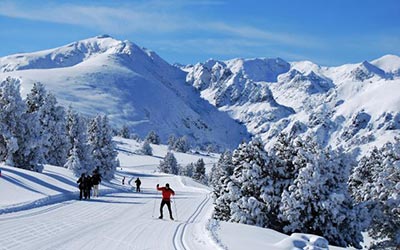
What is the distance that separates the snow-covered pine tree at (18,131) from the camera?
46.0m

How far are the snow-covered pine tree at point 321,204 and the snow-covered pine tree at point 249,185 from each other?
1.66 m

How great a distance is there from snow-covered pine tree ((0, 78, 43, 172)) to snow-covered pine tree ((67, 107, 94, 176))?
429 inches

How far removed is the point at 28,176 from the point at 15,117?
12.6 metres

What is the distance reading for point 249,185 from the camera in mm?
34188

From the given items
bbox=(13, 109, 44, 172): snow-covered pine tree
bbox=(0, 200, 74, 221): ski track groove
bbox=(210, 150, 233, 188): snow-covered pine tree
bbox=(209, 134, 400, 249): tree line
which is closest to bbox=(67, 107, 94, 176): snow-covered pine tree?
bbox=(13, 109, 44, 172): snow-covered pine tree

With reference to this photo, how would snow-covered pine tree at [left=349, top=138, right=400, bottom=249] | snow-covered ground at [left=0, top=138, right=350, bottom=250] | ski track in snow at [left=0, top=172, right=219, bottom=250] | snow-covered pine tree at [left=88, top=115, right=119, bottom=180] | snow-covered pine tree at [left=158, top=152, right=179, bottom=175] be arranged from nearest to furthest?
ski track in snow at [left=0, top=172, right=219, bottom=250] → snow-covered ground at [left=0, top=138, right=350, bottom=250] → snow-covered pine tree at [left=349, top=138, right=400, bottom=249] → snow-covered pine tree at [left=88, top=115, right=119, bottom=180] → snow-covered pine tree at [left=158, top=152, right=179, bottom=175]

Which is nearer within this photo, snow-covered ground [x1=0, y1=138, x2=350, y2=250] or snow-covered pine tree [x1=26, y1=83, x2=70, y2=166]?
snow-covered ground [x1=0, y1=138, x2=350, y2=250]

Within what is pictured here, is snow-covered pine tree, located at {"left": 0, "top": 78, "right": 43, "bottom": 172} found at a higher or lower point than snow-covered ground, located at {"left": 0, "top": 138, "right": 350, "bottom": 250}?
higher

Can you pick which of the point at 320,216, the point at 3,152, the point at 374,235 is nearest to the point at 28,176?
the point at 3,152

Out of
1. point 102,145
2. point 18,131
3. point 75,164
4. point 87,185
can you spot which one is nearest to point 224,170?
point 75,164

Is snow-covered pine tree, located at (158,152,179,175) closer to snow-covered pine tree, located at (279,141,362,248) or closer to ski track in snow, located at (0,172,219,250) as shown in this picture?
snow-covered pine tree, located at (279,141,362,248)

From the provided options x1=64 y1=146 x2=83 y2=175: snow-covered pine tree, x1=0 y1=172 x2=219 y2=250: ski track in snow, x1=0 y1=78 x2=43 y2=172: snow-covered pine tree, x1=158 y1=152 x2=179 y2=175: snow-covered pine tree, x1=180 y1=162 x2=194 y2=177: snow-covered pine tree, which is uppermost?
x1=0 y1=78 x2=43 y2=172: snow-covered pine tree

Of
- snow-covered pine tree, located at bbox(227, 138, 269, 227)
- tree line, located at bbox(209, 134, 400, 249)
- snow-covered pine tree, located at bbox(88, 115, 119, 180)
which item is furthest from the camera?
snow-covered pine tree, located at bbox(88, 115, 119, 180)

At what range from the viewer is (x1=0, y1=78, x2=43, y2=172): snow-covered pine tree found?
4601 cm
